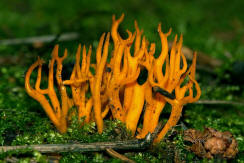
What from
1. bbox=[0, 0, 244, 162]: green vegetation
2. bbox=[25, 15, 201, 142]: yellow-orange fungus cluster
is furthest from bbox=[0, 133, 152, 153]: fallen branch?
bbox=[25, 15, 201, 142]: yellow-orange fungus cluster

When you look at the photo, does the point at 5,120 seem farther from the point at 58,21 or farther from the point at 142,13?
the point at 142,13

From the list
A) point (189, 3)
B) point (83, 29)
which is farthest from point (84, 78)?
point (189, 3)

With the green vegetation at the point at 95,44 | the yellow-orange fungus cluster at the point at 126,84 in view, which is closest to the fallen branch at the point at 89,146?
the green vegetation at the point at 95,44

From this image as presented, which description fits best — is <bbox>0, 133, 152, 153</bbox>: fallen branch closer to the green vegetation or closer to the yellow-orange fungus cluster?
the green vegetation

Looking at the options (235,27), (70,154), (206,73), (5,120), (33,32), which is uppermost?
(235,27)

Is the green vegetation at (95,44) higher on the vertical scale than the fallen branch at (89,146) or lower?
higher

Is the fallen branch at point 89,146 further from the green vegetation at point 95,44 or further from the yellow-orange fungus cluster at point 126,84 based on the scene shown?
the yellow-orange fungus cluster at point 126,84

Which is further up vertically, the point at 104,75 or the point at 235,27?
the point at 235,27
